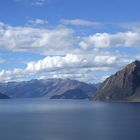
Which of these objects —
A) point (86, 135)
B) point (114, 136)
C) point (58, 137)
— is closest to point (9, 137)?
point (58, 137)

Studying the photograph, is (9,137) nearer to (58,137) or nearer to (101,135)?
(58,137)

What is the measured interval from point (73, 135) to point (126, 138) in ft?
91.7

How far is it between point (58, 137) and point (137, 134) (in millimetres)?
39051

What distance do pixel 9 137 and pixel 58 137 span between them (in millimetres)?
25034

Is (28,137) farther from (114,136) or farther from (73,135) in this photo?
(114,136)

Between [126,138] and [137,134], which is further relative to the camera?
[137,134]

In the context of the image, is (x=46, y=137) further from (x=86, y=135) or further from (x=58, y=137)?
(x=86, y=135)

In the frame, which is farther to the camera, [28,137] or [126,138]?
[28,137]

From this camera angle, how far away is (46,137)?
628 feet

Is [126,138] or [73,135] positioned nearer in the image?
[126,138]

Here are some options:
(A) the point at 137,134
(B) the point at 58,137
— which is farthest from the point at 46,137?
(A) the point at 137,134

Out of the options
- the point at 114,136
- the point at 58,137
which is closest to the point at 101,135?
the point at 114,136

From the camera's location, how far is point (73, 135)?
195 m

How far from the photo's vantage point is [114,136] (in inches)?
7416
